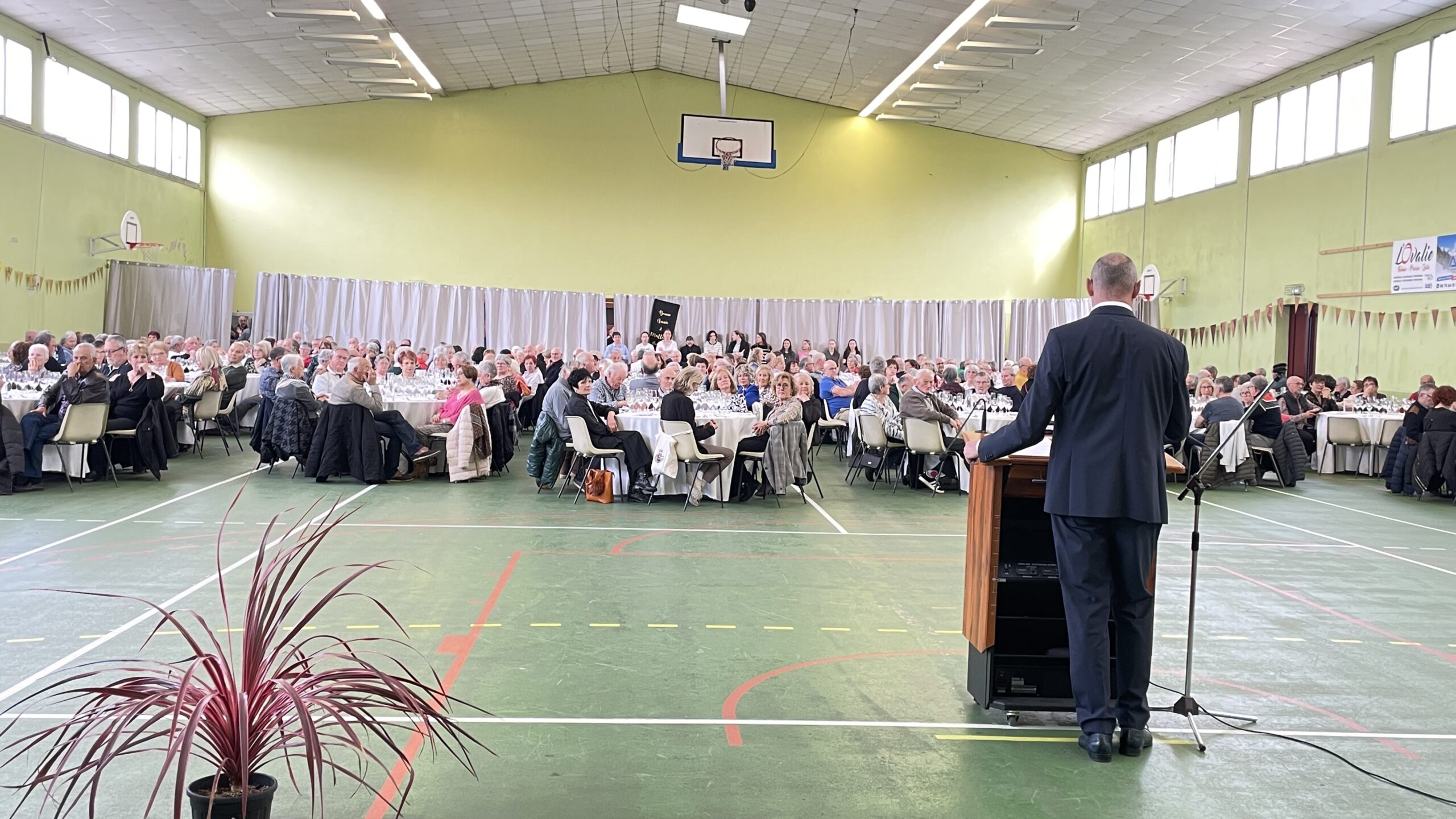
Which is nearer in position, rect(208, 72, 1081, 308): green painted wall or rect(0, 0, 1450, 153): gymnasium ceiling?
rect(0, 0, 1450, 153): gymnasium ceiling

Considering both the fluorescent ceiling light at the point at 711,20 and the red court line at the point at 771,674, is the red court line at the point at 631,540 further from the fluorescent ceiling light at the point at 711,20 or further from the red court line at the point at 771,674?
the fluorescent ceiling light at the point at 711,20

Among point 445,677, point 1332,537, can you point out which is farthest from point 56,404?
point 1332,537

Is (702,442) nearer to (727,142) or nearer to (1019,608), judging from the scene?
(1019,608)

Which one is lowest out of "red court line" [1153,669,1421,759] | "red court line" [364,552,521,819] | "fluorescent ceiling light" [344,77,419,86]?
"red court line" [364,552,521,819]

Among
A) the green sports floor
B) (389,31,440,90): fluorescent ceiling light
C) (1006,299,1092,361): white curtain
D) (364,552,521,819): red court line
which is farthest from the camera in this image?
(1006,299,1092,361): white curtain

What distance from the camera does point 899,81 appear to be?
61.5 ft

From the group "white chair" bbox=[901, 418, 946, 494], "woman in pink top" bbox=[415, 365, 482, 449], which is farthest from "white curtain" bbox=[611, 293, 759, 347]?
"white chair" bbox=[901, 418, 946, 494]

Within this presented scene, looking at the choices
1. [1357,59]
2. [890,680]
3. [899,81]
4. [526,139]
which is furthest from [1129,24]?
[890,680]

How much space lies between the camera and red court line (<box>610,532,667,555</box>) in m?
6.90

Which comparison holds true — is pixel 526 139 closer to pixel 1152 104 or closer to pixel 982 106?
pixel 982 106

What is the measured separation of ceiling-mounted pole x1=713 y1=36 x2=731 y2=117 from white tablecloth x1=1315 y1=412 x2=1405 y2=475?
9855mm

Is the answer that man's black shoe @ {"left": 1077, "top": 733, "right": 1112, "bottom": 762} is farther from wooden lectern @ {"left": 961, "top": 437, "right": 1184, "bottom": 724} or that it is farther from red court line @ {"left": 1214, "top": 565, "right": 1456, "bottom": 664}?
red court line @ {"left": 1214, "top": 565, "right": 1456, "bottom": 664}

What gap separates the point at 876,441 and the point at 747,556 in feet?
12.3

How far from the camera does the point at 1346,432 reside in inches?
499
